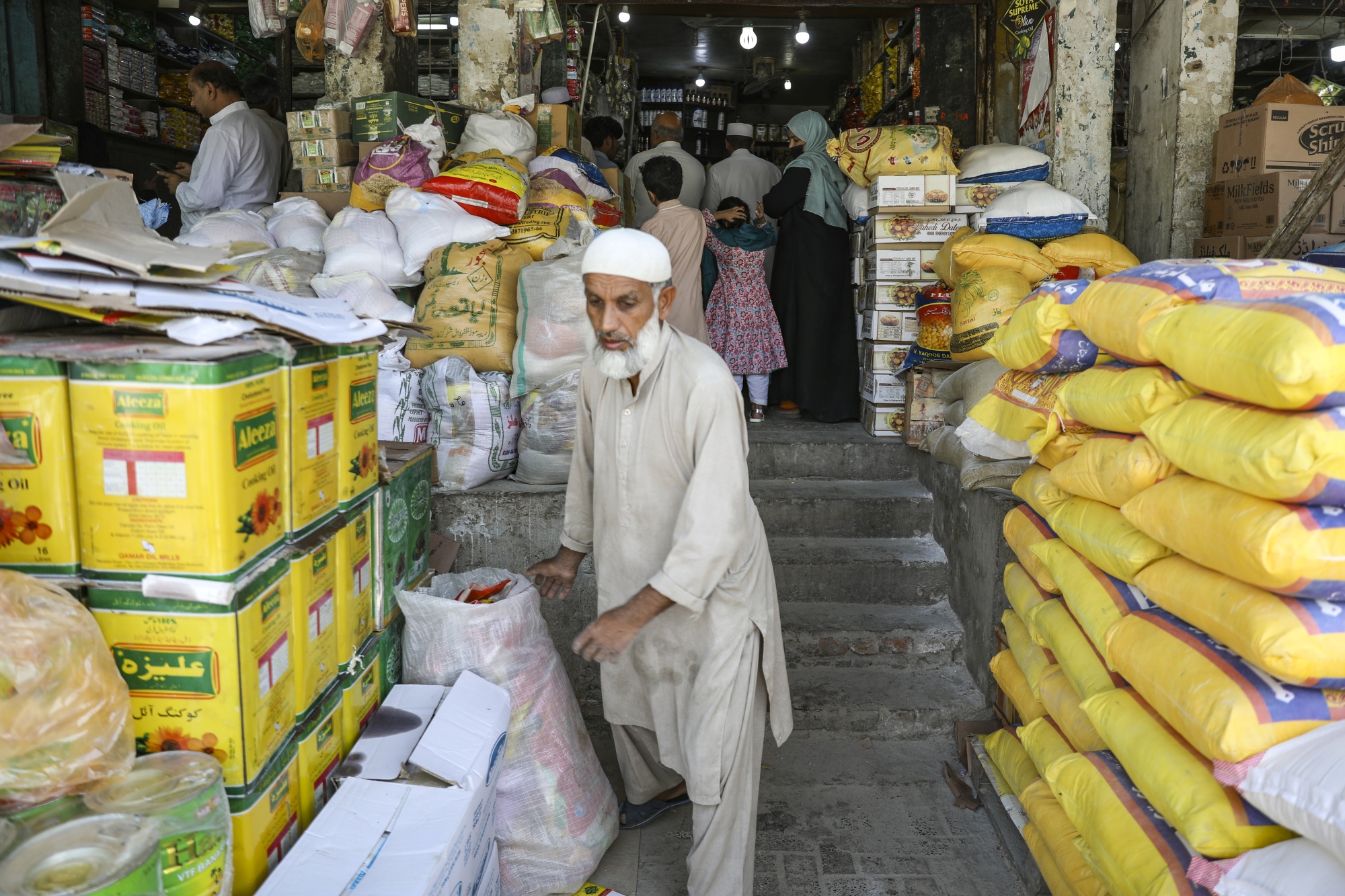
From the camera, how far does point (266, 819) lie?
5.14 ft

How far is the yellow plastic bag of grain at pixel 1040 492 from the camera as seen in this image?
2.32 meters

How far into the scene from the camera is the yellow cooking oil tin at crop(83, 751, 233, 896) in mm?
1303

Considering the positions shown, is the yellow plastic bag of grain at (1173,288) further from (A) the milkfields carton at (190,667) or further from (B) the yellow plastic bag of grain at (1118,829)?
(A) the milkfields carton at (190,667)

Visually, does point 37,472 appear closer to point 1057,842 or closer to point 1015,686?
point 1057,842

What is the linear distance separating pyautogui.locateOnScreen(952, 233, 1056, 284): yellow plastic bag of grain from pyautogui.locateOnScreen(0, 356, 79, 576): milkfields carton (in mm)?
3326

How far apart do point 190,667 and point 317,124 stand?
12.4 ft

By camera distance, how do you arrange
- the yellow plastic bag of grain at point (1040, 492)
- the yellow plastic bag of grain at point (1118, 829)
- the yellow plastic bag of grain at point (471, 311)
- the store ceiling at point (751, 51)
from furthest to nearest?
the store ceiling at point (751, 51) < the yellow plastic bag of grain at point (471, 311) < the yellow plastic bag of grain at point (1040, 492) < the yellow plastic bag of grain at point (1118, 829)

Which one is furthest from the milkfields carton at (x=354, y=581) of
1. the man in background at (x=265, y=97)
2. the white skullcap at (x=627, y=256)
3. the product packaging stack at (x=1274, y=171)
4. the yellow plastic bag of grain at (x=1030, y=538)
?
the man in background at (x=265, y=97)

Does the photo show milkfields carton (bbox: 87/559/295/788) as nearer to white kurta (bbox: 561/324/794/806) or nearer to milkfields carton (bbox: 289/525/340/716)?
milkfields carton (bbox: 289/525/340/716)

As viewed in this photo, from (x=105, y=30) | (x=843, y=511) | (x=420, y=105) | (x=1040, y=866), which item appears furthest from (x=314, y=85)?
(x=1040, y=866)

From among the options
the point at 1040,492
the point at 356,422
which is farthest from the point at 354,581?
the point at 1040,492

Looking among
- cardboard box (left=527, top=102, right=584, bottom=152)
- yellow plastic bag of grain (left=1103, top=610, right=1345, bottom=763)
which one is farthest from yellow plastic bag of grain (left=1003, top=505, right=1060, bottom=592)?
cardboard box (left=527, top=102, right=584, bottom=152)

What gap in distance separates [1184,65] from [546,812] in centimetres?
399

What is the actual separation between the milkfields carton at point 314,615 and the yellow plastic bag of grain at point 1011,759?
1.72m
